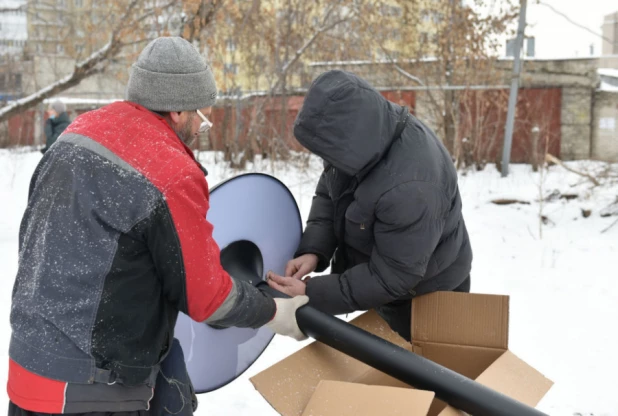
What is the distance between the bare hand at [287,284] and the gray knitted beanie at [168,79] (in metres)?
0.77

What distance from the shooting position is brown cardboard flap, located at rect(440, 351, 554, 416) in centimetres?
186

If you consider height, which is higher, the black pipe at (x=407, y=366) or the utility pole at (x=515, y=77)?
the utility pole at (x=515, y=77)

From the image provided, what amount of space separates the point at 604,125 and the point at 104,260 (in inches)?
613

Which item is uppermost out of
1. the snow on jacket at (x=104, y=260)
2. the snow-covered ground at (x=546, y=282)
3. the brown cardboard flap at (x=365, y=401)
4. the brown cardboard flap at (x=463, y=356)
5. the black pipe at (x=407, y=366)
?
the snow on jacket at (x=104, y=260)

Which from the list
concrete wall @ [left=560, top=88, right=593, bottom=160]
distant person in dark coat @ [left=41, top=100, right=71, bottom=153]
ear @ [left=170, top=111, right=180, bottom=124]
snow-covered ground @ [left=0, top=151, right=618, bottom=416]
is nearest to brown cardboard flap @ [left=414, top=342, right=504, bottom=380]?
ear @ [left=170, top=111, right=180, bottom=124]

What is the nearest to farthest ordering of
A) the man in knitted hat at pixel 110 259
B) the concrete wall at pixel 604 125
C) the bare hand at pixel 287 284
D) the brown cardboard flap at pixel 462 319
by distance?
the man in knitted hat at pixel 110 259
the brown cardboard flap at pixel 462 319
the bare hand at pixel 287 284
the concrete wall at pixel 604 125

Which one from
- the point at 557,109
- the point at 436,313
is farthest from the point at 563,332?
the point at 557,109

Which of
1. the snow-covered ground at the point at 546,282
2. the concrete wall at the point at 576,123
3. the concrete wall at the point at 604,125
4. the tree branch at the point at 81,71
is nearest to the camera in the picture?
the snow-covered ground at the point at 546,282

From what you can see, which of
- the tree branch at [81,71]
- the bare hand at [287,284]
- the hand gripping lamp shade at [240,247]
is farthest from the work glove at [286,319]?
the tree branch at [81,71]

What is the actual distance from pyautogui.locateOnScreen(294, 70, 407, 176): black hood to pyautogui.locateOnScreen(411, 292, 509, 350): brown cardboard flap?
552mm

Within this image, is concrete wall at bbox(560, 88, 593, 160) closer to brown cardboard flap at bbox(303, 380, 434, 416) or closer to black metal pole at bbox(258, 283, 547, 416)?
black metal pole at bbox(258, 283, 547, 416)

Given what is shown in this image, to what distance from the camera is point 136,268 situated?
153 centimetres

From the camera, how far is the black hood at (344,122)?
6.41ft

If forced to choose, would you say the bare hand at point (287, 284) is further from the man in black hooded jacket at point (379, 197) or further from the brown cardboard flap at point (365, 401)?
the brown cardboard flap at point (365, 401)
